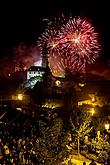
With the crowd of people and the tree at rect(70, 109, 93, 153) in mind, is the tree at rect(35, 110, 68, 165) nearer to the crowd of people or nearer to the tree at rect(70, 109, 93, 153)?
the crowd of people

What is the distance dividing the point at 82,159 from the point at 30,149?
17.6 feet

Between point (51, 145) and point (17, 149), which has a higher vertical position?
point (51, 145)

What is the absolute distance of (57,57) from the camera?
56781mm

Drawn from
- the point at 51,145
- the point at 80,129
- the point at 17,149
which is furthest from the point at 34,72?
the point at 51,145

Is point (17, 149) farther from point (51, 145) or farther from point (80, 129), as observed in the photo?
point (80, 129)

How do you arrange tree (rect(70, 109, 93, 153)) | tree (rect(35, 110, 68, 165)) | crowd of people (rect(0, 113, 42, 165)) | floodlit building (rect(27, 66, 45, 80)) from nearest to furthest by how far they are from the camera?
tree (rect(35, 110, 68, 165))
crowd of people (rect(0, 113, 42, 165))
tree (rect(70, 109, 93, 153))
floodlit building (rect(27, 66, 45, 80))

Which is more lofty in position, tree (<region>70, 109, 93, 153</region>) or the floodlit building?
the floodlit building

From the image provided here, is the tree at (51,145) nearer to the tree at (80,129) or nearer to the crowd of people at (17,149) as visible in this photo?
the crowd of people at (17,149)

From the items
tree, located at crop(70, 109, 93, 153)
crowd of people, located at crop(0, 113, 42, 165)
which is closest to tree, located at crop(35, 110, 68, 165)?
crowd of people, located at crop(0, 113, 42, 165)

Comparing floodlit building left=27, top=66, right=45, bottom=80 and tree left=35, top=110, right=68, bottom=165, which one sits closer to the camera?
tree left=35, top=110, right=68, bottom=165

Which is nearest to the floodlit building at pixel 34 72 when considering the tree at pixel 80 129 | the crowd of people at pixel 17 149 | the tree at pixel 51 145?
the tree at pixel 80 129

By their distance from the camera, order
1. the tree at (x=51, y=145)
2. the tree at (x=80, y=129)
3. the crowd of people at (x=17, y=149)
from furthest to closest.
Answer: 1. the tree at (x=80, y=129)
2. the crowd of people at (x=17, y=149)
3. the tree at (x=51, y=145)

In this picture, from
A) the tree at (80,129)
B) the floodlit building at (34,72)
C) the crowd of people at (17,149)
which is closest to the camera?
the crowd of people at (17,149)

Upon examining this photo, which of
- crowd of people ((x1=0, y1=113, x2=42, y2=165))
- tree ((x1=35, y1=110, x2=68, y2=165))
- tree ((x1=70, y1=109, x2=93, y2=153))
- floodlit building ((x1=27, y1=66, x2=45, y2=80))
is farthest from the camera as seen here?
floodlit building ((x1=27, y1=66, x2=45, y2=80))
